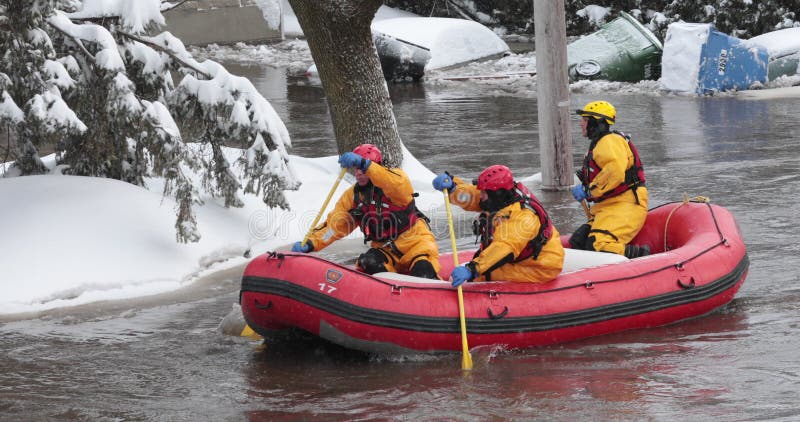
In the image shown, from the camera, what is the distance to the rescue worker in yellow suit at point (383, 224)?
303 inches

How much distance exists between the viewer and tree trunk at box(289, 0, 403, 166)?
441 inches

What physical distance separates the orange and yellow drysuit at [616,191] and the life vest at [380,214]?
5.38 ft

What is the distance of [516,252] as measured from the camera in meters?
7.14

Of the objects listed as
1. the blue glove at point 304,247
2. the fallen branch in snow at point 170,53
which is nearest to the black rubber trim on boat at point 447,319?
the blue glove at point 304,247

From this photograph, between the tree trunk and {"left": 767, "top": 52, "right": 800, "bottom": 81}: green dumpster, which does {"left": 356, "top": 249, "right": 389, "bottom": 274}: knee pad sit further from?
{"left": 767, "top": 52, "right": 800, "bottom": 81}: green dumpster

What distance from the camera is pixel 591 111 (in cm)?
869

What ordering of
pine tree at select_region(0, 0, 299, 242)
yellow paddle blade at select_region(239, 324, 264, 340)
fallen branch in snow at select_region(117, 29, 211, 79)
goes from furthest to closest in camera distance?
1. fallen branch in snow at select_region(117, 29, 211, 79)
2. pine tree at select_region(0, 0, 299, 242)
3. yellow paddle blade at select_region(239, 324, 264, 340)

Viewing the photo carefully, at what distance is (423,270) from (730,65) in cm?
1361

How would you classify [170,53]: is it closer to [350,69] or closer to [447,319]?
[350,69]

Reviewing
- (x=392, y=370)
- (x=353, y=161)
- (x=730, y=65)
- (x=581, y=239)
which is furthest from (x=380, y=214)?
(x=730, y=65)

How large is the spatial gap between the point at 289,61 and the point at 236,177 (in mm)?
17248

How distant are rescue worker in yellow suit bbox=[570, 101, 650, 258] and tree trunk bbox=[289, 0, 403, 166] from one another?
3.35 meters

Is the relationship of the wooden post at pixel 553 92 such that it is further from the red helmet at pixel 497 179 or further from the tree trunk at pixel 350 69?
the red helmet at pixel 497 179

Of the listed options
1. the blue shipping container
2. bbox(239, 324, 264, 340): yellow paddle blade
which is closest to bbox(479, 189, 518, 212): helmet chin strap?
bbox(239, 324, 264, 340): yellow paddle blade
